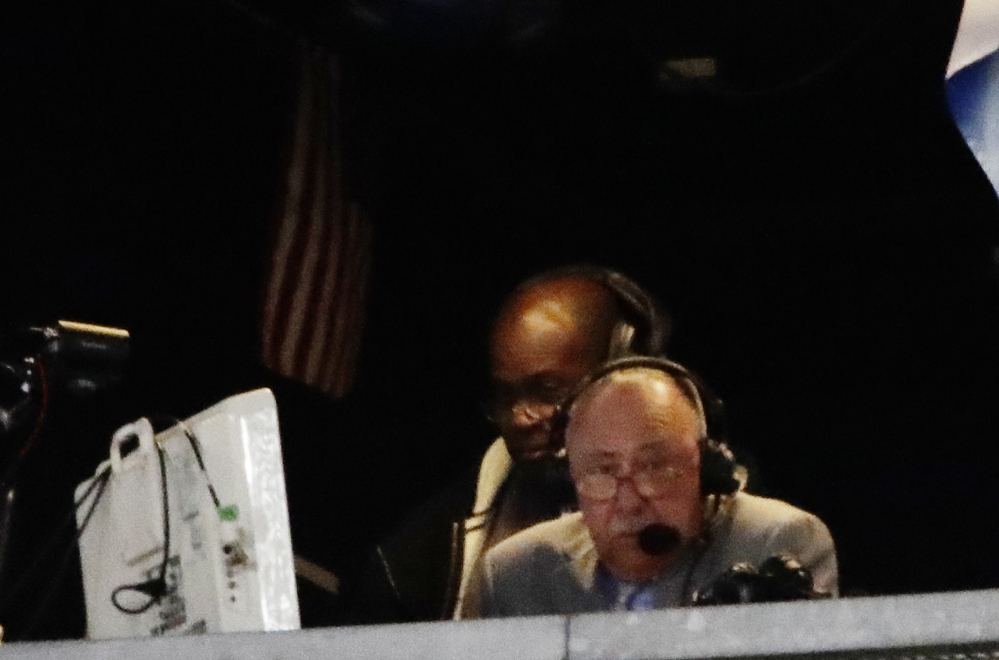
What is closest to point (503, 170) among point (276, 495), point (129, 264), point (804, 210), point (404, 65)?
point (404, 65)

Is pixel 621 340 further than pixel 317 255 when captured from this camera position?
No

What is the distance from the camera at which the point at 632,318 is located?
7.50 ft

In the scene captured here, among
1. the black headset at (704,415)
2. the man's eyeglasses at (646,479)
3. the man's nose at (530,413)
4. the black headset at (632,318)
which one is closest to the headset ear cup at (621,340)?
the black headset at (632,318)

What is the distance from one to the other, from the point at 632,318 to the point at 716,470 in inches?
23.4

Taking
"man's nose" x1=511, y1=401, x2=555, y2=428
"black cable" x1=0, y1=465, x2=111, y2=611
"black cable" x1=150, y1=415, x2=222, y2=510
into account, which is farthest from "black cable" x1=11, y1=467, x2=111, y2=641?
"man's nose" x1=511, y1=401, x2=555, y2=428

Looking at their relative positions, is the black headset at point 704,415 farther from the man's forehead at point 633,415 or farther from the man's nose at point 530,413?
the man's nose at point 530,413

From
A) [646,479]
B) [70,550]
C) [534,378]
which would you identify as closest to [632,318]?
[534,378]

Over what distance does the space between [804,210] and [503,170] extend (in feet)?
2.95

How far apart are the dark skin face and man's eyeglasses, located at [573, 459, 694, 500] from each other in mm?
486

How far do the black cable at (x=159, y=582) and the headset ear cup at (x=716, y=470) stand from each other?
590 mm

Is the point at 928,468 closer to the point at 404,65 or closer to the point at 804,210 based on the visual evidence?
the point at 804,210

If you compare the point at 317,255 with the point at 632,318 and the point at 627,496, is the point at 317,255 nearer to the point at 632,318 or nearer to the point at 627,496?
the point at 632,318

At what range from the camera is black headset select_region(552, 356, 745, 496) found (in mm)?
1723

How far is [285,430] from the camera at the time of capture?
4.30m
